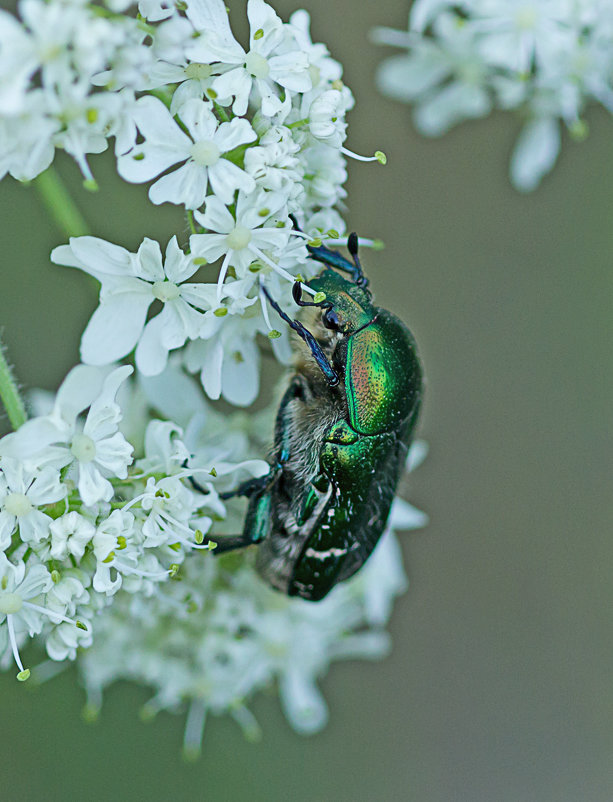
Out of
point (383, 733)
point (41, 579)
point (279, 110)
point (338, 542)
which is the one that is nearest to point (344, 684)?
point (383, 733)

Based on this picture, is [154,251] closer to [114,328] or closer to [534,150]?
[114,328]

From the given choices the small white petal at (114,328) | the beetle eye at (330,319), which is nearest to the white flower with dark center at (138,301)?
the small white petal at (114,328)

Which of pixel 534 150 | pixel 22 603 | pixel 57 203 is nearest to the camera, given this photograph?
pixel 22 603

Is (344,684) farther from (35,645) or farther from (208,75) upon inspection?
(208,75)

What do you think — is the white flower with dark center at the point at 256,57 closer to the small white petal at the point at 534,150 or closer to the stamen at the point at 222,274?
the stamen at the point at 222,274

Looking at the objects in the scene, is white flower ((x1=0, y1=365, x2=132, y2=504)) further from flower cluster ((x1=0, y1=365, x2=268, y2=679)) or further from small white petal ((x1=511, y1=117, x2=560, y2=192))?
small white petal ((x1=511, y1=117, x2=560, y2=192))

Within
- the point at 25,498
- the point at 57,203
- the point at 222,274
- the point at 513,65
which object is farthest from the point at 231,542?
the point at 513,65

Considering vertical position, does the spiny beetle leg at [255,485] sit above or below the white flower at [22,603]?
below
